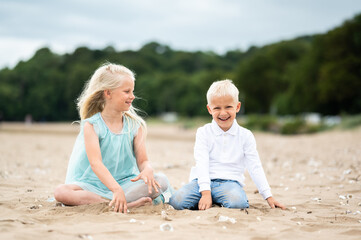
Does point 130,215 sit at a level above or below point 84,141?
below

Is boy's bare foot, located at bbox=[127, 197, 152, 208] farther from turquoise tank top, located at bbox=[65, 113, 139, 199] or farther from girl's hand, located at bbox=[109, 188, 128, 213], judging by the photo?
turquoise tank top, located at bbox=[65, 113, 139, 199]

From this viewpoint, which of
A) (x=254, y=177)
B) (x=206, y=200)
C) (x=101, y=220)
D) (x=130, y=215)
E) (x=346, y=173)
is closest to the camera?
(x=101, y=220)

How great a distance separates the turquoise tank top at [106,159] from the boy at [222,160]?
797 mm

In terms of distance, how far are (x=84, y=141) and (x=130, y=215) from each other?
1.28m

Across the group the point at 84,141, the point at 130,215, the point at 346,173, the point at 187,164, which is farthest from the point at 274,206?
the point at 187,164

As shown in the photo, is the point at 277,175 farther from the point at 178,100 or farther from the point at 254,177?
the point at 178,100

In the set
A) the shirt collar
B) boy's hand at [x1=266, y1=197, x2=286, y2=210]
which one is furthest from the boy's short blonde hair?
boy's hand at [x1=266, y1=197, x2=286, y2=210]

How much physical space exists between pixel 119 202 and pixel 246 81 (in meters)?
58.5

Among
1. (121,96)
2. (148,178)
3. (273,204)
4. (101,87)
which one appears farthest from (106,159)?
(273,204)

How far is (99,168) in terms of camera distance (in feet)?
15.1

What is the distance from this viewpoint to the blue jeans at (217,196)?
15.5ft

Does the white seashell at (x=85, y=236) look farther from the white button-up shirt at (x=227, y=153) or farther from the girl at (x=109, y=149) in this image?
the white button-up shirt at (x=227, y=153)

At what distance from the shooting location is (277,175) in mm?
8250

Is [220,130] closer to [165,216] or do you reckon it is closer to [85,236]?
[165,216]
